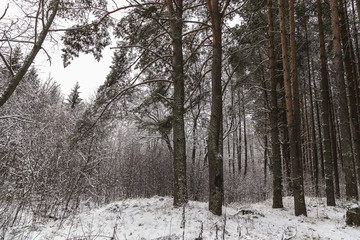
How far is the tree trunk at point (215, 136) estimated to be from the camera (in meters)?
5.85

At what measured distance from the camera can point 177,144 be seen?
710 centimetres

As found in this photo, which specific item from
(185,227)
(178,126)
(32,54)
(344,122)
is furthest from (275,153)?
(32,54)

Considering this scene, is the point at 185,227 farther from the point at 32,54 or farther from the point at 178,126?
the point at 32,54

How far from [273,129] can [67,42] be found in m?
8.25

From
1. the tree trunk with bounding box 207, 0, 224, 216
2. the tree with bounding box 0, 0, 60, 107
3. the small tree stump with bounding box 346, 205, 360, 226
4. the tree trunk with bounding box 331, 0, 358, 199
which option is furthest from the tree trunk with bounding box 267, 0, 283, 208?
the tree with bounding box 0, 0, 60, 107

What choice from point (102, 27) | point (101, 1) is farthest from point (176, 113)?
point (101, 1)

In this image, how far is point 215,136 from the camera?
20.1 feet

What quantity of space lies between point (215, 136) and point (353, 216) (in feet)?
14.0

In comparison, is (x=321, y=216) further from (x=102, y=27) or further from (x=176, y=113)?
(x=102, y=27)

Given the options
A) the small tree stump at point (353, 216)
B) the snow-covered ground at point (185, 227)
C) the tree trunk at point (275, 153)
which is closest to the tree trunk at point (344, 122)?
the small tree stump at point (353, 216)

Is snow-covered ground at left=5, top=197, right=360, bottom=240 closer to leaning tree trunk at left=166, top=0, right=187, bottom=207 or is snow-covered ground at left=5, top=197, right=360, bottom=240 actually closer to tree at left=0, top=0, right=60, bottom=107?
leaning tree trunk at left=166, top=0, right=187, bottom=207

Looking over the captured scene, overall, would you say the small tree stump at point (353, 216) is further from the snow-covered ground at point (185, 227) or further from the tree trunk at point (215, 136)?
the tree trunk at point (215, 136)

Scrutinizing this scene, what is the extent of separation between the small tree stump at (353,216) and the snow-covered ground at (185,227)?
0.19 meters

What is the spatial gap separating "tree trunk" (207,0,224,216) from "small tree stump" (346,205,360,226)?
347cm
